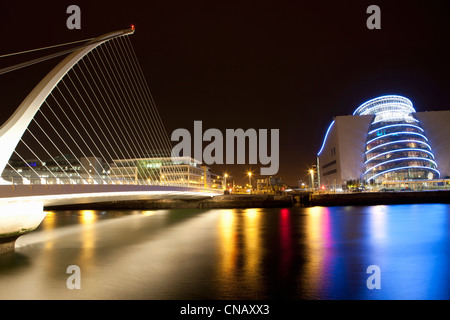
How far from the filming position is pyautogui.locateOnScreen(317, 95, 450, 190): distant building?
2628 inches

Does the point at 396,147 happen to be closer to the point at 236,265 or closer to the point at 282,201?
the point at 282,201

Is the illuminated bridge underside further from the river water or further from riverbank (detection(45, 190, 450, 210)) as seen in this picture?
riverbank (detection(45, 190, 450, 210))

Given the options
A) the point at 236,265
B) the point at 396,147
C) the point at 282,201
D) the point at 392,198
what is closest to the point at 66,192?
the point at 236,265

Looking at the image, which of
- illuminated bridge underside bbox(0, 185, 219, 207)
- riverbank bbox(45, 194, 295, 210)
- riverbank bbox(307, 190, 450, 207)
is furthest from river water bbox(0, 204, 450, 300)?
riverbank bbox(45, 194, 295, 210)

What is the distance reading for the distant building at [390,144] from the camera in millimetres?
66750

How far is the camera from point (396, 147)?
6819cm

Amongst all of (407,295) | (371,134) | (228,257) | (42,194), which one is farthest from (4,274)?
(371,134)

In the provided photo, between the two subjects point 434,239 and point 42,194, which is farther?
point 434,239

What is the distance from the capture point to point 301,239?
712 inches

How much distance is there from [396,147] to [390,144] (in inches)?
59.5

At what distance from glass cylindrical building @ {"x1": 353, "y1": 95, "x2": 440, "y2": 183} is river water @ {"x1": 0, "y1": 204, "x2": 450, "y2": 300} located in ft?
171
